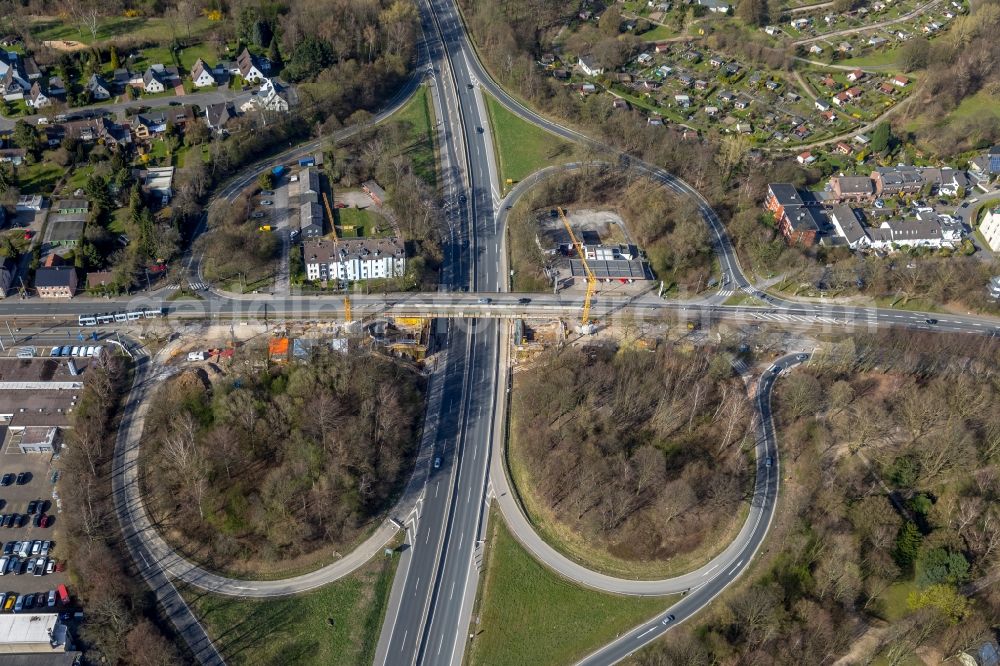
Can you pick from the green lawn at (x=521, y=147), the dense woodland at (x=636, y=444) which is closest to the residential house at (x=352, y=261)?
the dense woodland at (x=636, y=444)

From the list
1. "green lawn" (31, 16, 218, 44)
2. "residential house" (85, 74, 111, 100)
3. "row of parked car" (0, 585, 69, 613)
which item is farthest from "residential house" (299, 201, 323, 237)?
"green lawn" (31, 16, 218, 44)

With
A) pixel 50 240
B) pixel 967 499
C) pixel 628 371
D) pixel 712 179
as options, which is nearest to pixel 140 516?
pixel 50 240

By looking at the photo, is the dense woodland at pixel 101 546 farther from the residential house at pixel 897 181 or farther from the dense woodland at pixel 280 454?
the residential house at pixel 897 181

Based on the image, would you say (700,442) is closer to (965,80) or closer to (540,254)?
(540,254)

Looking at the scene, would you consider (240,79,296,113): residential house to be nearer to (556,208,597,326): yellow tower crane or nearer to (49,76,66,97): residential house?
(49,76,66,97): residential house

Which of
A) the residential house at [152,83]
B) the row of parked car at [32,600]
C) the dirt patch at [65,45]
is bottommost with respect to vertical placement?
the row of parked car at [32,600]

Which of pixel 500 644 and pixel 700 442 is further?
pixel 700 442
